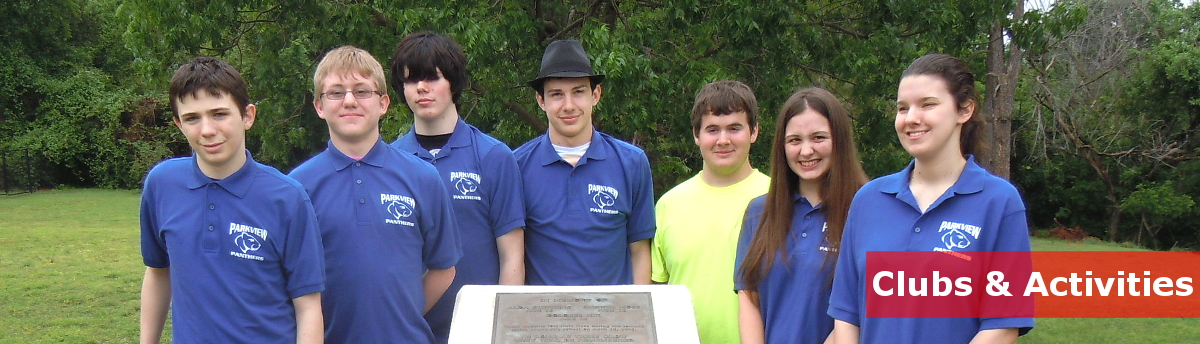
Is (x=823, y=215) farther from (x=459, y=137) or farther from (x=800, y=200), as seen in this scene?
(x=459, y=137)

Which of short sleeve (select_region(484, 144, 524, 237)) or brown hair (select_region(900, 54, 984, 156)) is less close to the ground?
brown hair (select_region(900, 54, 984, 156))

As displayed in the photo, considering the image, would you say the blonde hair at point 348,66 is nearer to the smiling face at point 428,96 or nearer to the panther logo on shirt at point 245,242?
the smiling face at point 428,96

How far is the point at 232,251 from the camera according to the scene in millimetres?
2840

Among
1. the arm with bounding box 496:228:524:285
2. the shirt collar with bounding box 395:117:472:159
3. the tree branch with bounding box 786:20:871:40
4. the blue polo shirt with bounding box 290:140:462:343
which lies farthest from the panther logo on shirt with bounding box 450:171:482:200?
the tree branch with bounding box 786:20:871:40

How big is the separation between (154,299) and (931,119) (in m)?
2.54

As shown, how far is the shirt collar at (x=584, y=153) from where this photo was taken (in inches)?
155

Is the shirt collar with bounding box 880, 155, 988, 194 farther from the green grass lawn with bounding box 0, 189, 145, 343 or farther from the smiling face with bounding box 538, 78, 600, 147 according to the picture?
the green grass lawn with bounding box 0, 189, 145, 343

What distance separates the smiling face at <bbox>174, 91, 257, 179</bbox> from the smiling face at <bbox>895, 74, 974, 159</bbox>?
203 centimetres

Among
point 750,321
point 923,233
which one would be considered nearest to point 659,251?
point 750,321

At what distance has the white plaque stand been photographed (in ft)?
9.61

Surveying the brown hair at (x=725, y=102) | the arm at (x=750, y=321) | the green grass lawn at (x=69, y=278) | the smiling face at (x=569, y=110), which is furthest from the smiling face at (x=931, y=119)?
the green grass lawn at (x=69, y=278)

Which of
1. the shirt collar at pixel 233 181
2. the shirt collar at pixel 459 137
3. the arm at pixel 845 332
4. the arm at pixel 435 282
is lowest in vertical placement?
the arm at pixel 845 332

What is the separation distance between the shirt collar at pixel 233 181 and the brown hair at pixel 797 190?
66.2 inches

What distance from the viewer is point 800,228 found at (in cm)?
324
